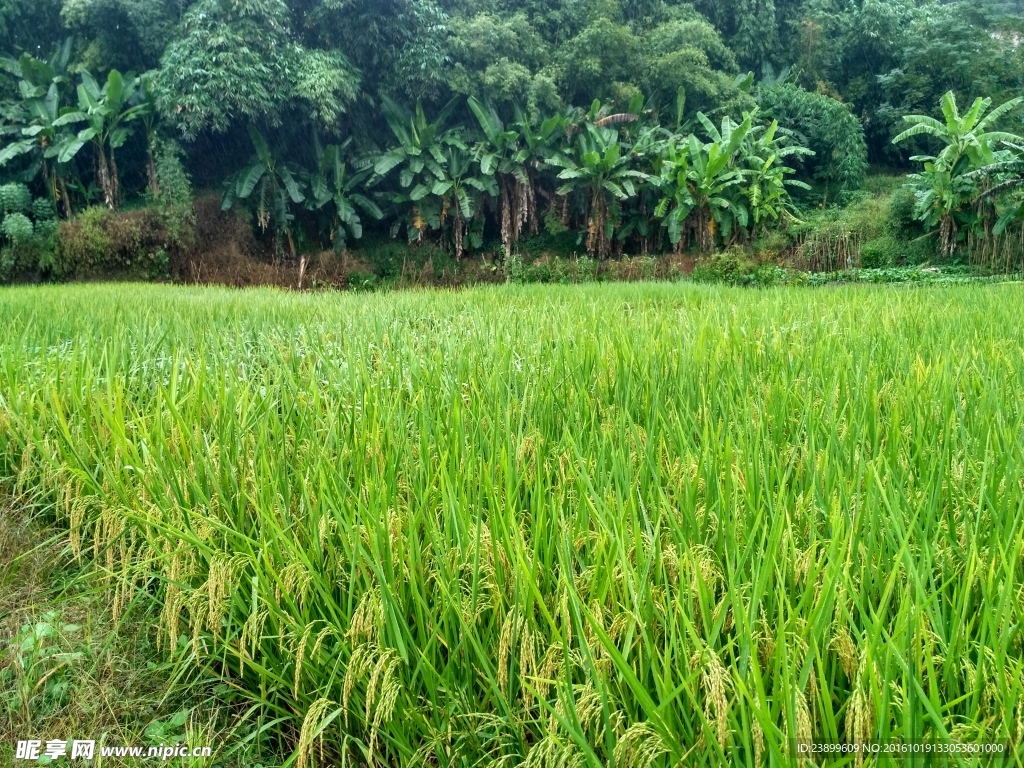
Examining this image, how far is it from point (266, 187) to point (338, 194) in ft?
4.03

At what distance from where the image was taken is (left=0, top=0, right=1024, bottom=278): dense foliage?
10.1 metres

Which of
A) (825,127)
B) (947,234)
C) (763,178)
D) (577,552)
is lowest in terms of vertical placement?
(577,552)

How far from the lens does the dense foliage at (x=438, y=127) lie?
10125 millimetres

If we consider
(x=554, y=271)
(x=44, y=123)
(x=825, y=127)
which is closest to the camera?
(x=44, y=123)

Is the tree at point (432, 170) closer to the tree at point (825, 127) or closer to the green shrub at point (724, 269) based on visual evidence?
the green shrub at point (724, 269)

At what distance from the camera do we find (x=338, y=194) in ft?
39.7

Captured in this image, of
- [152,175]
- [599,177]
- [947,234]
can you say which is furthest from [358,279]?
[947,234]

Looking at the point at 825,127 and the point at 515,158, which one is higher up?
the point at 825,127

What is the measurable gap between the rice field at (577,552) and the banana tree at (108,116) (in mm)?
10252

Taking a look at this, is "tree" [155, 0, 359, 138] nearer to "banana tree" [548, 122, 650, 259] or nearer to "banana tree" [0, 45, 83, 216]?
"banana tree" [0, 45, 83, 216]

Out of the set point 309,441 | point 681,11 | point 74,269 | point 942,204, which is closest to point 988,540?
point 309,441

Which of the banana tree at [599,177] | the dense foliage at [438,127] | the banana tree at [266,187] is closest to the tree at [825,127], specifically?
the dense foliage at [438,127]

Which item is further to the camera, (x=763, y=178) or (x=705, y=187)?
(x=763, y=178)

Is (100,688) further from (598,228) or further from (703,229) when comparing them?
(703,229)
